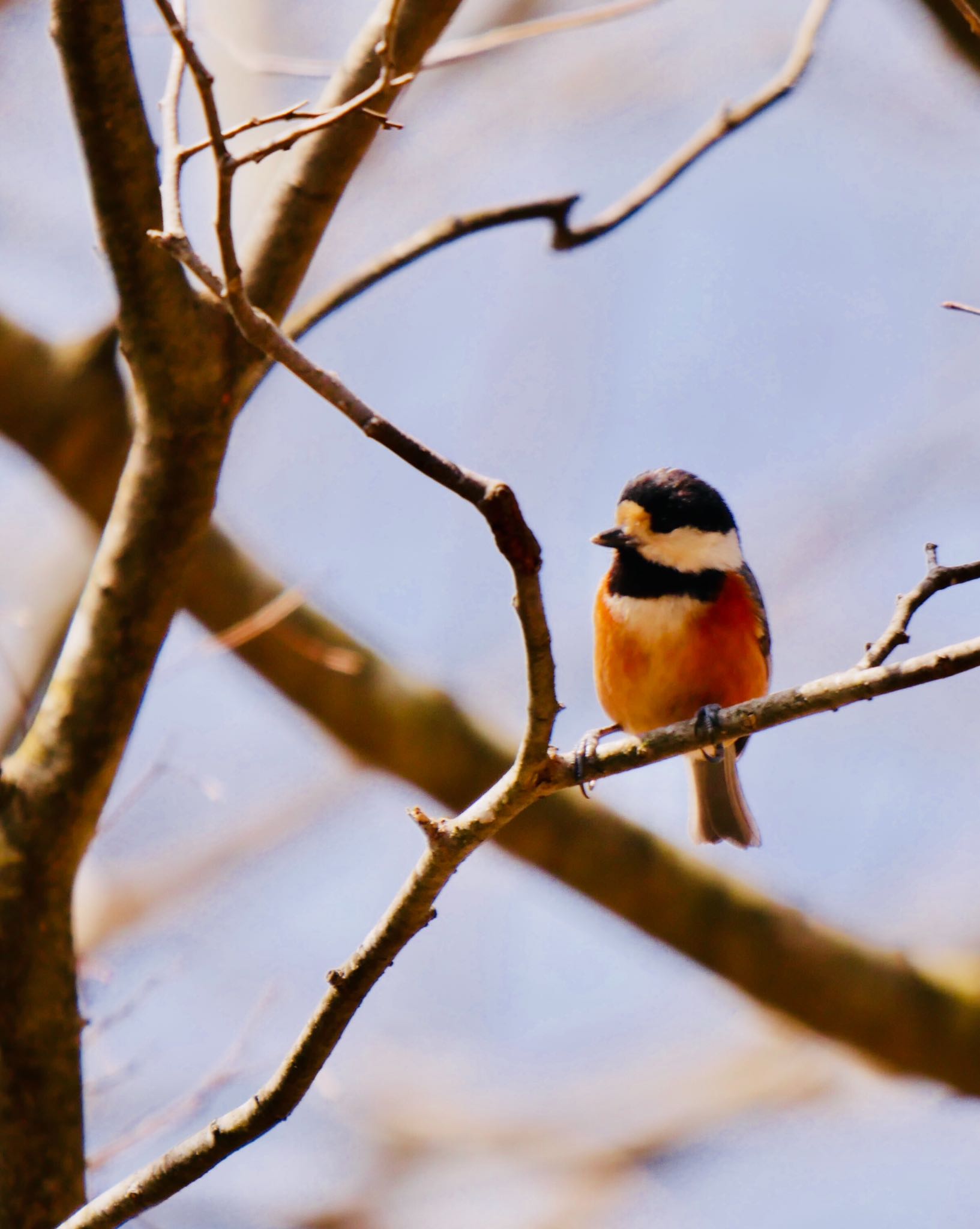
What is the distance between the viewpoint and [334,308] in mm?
3963

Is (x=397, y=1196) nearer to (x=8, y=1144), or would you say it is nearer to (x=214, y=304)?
(x=8, y=1144)

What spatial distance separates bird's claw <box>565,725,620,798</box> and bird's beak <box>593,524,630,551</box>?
1.96ft

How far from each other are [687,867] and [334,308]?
8.34 feet

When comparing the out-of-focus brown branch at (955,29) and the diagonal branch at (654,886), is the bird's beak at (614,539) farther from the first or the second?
the out-of-focus brown branch at (955,29)

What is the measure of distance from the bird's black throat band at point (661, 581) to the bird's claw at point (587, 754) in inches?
19.0

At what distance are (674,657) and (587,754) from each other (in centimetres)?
166

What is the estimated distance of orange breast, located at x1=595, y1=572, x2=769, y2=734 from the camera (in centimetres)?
412

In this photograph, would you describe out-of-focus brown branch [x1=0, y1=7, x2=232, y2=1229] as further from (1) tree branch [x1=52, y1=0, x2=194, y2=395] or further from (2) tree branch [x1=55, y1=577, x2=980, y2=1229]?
(2) tree branch [x1=55, y1=577, x2=980, y2=1229]

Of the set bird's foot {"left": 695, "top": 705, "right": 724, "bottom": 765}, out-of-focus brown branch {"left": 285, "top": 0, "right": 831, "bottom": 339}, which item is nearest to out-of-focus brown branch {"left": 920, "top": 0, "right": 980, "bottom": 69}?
out-of-focus brown branch {"left": 285, "top": 0, "right": 831, "bottom": 339}

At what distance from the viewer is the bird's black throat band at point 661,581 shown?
13.9 ft

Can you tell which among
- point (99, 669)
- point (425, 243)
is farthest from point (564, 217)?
point (99, 669)

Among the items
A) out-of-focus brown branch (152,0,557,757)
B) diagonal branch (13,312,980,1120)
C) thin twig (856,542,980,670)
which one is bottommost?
out-of-focus brown branch (152,0,557,757)

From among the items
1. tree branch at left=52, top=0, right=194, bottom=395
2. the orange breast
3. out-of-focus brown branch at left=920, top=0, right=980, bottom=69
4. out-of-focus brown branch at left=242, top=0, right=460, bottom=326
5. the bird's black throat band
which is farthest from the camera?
the bird's black throat band

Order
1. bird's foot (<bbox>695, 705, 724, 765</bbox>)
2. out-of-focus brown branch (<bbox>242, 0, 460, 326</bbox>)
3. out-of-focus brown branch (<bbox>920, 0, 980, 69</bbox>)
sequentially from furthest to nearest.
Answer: out-of-focus brown branch (<bbox>920, 0, 980, 69</bbox>)
out-of-focus brown branch (<bbox>242, 0, 460, 326</bbox>)
bird's foot (<bbox>695, 705, 724, 765</bbox>)
